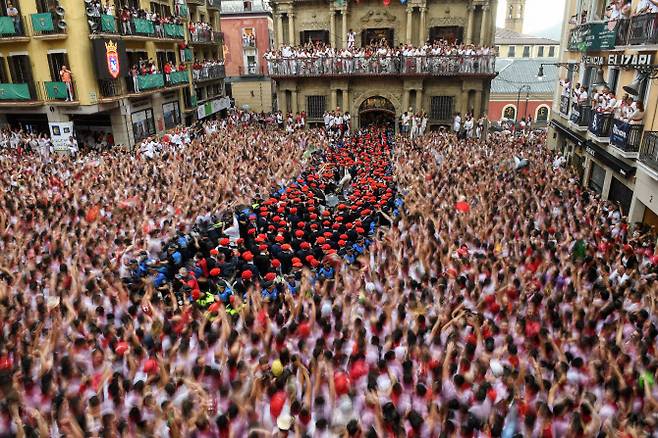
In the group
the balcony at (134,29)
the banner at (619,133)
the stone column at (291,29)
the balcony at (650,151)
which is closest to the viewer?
the balcony at (650,151)

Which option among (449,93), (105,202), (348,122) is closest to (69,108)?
(105,202)

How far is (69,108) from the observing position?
2039cm

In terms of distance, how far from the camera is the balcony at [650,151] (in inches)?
440

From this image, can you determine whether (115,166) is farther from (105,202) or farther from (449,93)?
(449,93)

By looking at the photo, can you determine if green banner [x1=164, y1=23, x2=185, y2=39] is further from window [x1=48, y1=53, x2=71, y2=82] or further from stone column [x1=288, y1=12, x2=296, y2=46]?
window [x1=48, y1=53, x2=71, y2=82]

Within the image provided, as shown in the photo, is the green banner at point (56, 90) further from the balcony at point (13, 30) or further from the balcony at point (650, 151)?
the balcony at point (650, 151)

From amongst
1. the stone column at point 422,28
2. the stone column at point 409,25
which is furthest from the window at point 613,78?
the stone column at point 409,25

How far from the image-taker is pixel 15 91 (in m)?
20.1

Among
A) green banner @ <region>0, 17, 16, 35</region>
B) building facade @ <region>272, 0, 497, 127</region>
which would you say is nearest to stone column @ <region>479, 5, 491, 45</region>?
building facade @ <region>272, 0, 497, 127</region>

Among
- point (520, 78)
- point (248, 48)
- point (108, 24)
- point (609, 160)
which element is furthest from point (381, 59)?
point (520, 78)

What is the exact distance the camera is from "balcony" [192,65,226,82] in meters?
30.1

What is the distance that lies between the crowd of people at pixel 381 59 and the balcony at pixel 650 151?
549 inches

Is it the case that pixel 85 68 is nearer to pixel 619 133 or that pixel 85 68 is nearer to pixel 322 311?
pixel 322 311

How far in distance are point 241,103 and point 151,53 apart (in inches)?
565
